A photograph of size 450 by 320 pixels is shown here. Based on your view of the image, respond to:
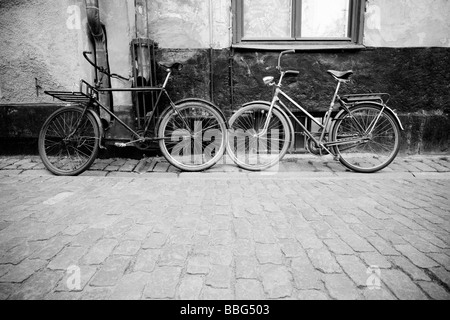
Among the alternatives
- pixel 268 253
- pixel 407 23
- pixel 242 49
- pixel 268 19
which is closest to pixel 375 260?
pixel 268 253

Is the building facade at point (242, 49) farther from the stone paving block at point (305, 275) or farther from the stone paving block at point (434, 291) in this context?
the stone paving block at point (434, 291)

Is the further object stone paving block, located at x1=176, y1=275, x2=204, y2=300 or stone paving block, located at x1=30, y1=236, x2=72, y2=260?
stone paving block, located at x1=30, y1=236, x2=72, y2=260

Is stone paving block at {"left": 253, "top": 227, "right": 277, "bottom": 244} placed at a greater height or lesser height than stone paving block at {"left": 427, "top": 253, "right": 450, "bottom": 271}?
greater

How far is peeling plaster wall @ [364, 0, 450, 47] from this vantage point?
181 inches

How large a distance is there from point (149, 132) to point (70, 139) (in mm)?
1091

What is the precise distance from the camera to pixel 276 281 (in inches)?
65.1

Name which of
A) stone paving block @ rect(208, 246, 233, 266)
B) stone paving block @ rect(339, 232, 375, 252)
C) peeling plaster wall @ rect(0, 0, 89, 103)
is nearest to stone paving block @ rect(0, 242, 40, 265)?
stone paving block @ rect(208, 246, 233, 266)

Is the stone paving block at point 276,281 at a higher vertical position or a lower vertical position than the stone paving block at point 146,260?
lower

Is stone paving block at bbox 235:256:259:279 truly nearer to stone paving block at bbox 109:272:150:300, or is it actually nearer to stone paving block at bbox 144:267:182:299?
stone paving block at bbox 144:267:182:299

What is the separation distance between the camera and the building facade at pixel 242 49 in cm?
434

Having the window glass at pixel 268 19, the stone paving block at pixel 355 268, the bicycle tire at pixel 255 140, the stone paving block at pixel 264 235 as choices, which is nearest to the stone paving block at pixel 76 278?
the stone paving block at pixel 264 235

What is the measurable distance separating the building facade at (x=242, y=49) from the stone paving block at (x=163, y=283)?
10.5 feet

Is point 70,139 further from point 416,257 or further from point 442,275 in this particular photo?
point 442,275

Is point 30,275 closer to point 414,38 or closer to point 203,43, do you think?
point 203,43
